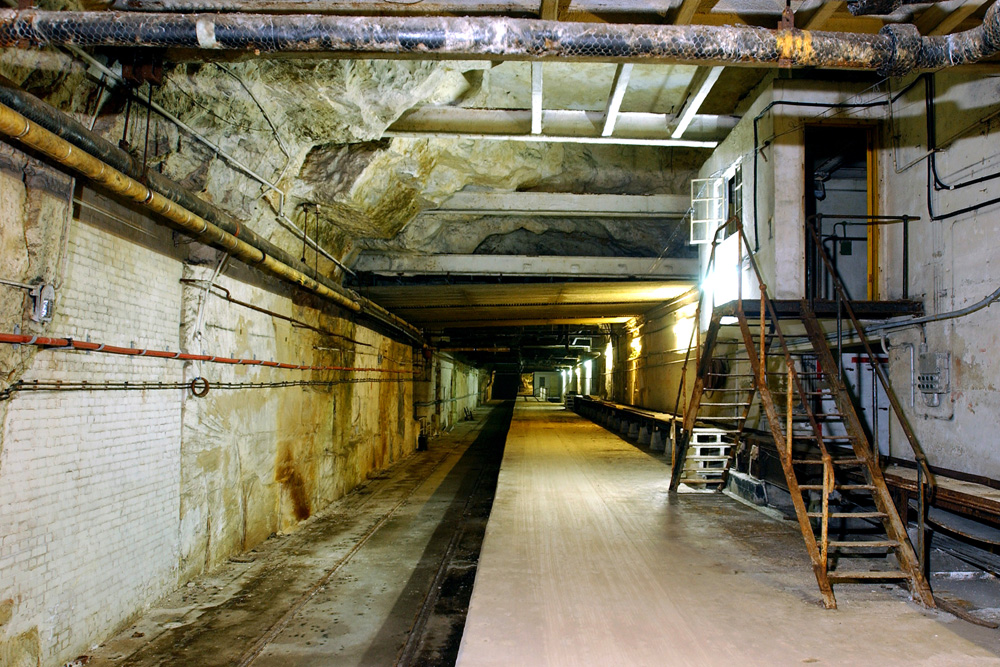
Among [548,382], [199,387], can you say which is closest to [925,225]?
[199,387]

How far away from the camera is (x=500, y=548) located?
15.9 feet

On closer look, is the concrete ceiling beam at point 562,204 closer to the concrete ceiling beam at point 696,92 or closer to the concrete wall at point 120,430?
the concrete ceiling beam at point 696,92

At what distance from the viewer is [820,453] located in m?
6.12

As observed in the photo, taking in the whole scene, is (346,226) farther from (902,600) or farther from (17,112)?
(902,600)

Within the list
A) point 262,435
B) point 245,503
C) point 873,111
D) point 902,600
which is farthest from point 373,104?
point 902,600

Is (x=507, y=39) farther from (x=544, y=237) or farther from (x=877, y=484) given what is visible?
(x=544, y=237)

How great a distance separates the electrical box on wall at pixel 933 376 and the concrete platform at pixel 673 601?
1841 mm

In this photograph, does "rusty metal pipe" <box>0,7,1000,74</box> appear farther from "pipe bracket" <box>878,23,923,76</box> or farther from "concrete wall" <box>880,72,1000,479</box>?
"concrete wall" <box>880,72,1000,479</box>

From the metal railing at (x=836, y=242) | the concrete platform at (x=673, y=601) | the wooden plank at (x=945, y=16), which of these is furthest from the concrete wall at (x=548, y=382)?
the wooden plank at (x=945, y=16)

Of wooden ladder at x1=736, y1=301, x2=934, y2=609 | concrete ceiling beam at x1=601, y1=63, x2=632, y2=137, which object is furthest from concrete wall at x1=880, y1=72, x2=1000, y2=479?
concrete ceiling beam at x1=601, y1=63, x2=632, y2=137

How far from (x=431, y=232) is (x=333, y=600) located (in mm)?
6908

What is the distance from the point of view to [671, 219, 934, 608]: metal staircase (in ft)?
13.4

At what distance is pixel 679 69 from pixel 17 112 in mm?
6817

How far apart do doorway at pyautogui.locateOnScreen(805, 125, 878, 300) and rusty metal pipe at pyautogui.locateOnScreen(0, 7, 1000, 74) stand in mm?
3940
